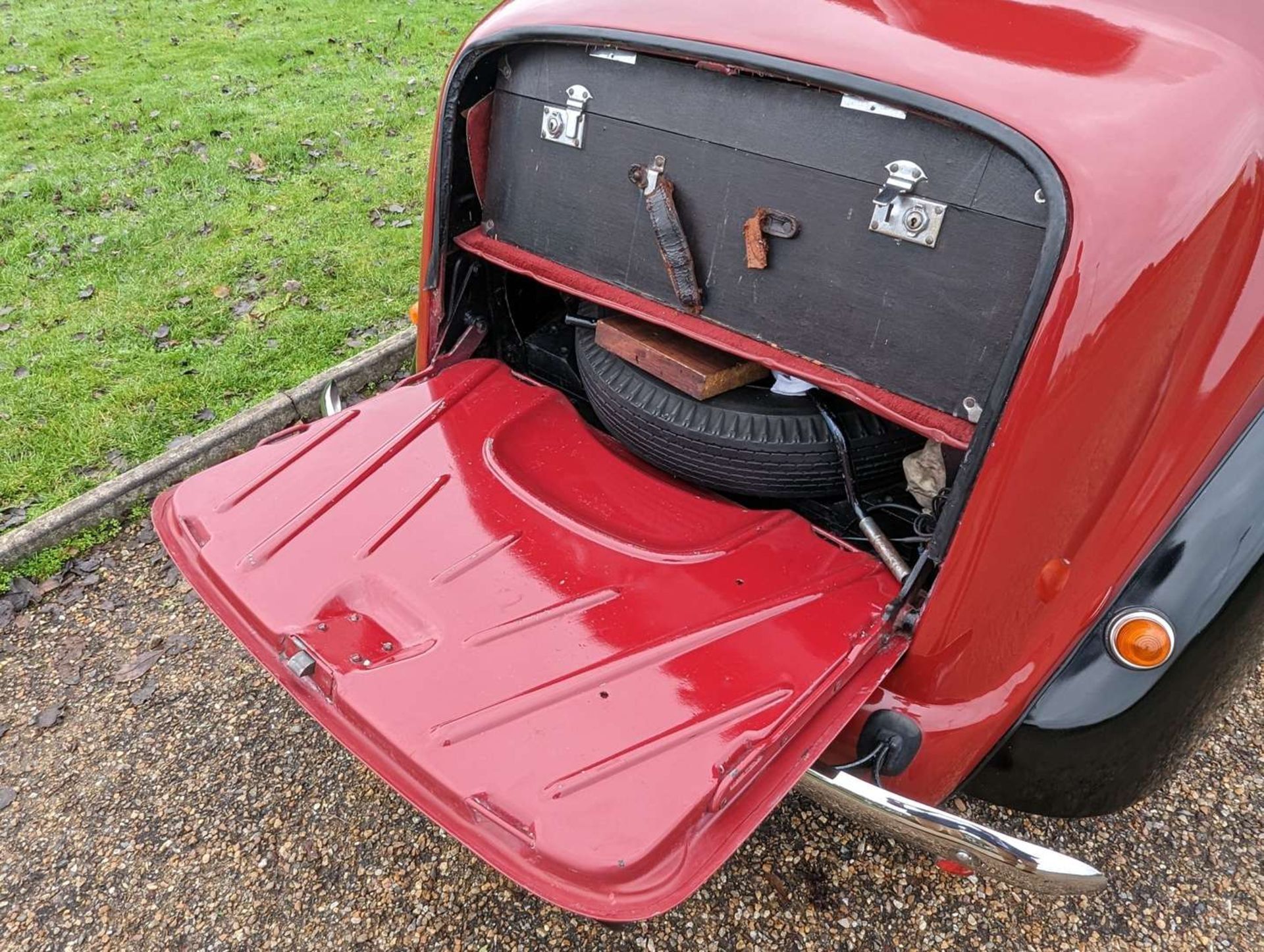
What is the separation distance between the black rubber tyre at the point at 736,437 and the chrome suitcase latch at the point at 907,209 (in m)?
0.55

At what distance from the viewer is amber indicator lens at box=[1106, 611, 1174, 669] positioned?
168 centimetres

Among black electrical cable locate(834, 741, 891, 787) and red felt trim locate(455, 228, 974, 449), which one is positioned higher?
red felt trim locate(455, 228, 974, 449)

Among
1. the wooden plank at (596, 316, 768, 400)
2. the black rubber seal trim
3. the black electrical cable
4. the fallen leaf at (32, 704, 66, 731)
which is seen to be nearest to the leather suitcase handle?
the wooden plank at (596, 316, 768, 400)

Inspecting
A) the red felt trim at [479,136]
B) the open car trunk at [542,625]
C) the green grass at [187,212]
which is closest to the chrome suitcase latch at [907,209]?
the open car trunk at [542,625]

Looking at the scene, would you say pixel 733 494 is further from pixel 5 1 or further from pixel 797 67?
pixel 5 1

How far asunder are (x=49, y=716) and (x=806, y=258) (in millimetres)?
2729

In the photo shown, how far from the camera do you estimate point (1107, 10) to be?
1.74 metres

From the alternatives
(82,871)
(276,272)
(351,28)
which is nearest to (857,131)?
(82,871)

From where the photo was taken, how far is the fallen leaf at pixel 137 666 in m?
2.94

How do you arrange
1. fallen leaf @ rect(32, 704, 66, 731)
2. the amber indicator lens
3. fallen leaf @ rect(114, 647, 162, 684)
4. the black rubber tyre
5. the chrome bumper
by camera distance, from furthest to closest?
fallen leaf @ rect(114, 647, 162, 684), fallen leaf @ rect(32, 704, 66, 731), the black rubber tyre, the amber indicator lens, the chrome bumper

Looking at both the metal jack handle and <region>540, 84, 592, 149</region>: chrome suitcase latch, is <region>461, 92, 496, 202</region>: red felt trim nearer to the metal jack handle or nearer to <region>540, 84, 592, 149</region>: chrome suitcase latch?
<region>540, 84, 592, 149</region>: chrome suitcase latch

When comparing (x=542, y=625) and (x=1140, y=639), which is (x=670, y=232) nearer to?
(x=542, y=625)

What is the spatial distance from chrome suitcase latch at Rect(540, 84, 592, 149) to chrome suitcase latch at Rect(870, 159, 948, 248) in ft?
2.65

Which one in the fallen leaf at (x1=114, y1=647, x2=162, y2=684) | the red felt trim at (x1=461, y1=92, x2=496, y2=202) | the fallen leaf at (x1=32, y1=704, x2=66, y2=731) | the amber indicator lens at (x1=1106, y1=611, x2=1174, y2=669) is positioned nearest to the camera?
the amber indicator lens at (x1=1106, y1=611, x2=1174, y2=669)
